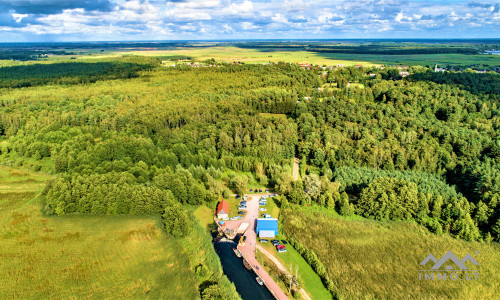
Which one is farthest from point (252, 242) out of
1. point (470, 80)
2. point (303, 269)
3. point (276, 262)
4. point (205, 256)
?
point (470, 80)

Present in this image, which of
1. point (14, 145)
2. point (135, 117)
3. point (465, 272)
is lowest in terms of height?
point (465, 272)

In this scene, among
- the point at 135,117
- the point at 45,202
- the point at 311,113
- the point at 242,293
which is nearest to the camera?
the point at 242,293

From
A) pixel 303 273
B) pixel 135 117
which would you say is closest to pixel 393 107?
pixel 303 273

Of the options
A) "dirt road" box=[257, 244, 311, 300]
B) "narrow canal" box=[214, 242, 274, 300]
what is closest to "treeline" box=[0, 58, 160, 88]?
"narrow canal" box=[214, 242, 274, 300]

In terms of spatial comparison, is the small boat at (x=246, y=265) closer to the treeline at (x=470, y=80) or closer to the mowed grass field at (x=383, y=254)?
the mowed grass field at (x=383, y=254)

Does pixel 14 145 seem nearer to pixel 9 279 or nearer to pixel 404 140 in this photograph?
pixel 9 279

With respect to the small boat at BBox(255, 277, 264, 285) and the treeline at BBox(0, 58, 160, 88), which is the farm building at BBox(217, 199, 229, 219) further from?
the treeline at BBox(0, 58, 160, 88)
